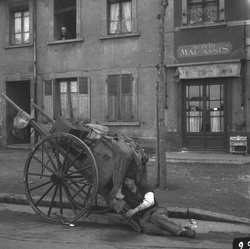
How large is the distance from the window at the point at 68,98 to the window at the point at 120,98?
963 mm

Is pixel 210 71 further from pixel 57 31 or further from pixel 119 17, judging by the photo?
pixel 57 31

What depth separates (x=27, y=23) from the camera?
52.6 ft

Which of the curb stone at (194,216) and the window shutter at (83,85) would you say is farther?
the window shutter at (83,85)

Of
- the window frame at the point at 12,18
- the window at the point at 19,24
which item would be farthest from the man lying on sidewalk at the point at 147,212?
the window at the point at 19,24

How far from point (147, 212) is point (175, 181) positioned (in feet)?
10.8

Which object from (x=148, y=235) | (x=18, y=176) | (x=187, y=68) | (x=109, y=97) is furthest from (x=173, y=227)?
(x=109, y=97)

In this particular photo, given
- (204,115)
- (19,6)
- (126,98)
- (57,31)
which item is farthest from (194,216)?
(19,6)

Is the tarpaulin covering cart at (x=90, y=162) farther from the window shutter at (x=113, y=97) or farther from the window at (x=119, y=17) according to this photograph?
the window at (x=119, y=17)

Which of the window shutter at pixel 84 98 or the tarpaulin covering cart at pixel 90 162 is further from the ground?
the window shutter at pixel 84 98

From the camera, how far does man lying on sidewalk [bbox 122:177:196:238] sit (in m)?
4.80

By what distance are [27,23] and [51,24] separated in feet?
4.54

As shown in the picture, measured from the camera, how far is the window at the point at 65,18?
599 inches

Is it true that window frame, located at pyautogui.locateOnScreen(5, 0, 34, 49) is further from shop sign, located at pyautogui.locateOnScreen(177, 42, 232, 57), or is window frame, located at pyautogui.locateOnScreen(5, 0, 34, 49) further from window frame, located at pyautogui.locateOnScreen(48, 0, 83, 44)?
shop sign, located at pyautogui.locateOnScreen(177, 42, 232, 57)

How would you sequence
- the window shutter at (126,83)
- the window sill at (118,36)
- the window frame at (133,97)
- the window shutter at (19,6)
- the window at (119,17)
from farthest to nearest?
the window shutter at (19,6) < the window at (119,17) < the window shutter at (126,83) < the window frame at (133,97) < the window sill at (118,36)
